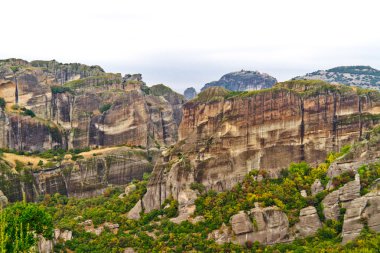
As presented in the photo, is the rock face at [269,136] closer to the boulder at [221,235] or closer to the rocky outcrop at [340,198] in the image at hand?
the boulder at [221,235]

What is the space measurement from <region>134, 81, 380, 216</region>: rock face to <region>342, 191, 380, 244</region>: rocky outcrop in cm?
1307

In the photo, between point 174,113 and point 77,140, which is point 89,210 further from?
point 174,113

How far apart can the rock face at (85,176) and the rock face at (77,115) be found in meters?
7.41

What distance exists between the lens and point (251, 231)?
44031mm

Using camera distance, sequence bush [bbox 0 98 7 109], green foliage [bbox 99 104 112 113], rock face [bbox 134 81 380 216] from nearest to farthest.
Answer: rock face [bbox 134 81 380 216], bush [bbox 0 98 7 109], green foliage [bbox 99 104 112 113]

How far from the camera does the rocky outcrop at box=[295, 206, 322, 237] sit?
43.0m

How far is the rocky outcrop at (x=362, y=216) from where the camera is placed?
39031mm

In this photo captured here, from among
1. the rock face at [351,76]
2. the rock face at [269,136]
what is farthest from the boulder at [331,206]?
the rock face at [351,76]

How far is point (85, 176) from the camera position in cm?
7462

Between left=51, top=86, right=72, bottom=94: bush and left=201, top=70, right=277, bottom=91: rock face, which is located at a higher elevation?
left=51, top=86, right=72, bottom=94: bush

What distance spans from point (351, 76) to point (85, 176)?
11651 cm

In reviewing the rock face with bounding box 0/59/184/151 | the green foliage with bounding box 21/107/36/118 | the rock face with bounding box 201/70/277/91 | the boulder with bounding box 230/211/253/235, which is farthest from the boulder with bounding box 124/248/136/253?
the rock face with bounding box 201/70/277/91

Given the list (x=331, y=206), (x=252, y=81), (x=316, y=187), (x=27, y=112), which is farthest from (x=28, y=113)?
(x=252, y=81)

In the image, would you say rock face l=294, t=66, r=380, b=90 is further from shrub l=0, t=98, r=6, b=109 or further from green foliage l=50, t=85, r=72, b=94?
shrub l=0, t=98, r=6, b=109
